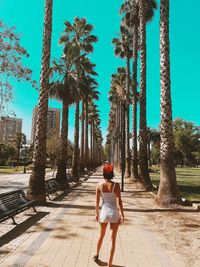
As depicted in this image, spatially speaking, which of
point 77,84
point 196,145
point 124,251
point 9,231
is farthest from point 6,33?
point 196,145

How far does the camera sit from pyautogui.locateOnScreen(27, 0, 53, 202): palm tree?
12.6 metres

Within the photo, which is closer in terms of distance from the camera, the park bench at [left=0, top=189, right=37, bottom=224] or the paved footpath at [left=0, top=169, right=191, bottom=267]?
the paved footpath at [left=0, top=169, right=191, bottom=267]

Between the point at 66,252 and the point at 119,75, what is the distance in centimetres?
3854

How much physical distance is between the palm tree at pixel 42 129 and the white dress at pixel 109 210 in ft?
25.7

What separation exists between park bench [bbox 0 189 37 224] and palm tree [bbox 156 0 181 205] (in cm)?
588

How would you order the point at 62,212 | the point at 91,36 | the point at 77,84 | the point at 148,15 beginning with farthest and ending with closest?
the point at 91,36 → the point at 148,15 → the point at 77,84 → the point at 62,212

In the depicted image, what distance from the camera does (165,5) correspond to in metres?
14.1

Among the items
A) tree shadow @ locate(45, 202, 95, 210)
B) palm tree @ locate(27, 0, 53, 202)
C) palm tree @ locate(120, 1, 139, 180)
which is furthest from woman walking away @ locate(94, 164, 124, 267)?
palm tree @ locate(120, 1, 139, 180)

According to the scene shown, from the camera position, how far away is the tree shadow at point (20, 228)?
279 inches

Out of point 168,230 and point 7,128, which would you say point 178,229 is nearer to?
point 168,230

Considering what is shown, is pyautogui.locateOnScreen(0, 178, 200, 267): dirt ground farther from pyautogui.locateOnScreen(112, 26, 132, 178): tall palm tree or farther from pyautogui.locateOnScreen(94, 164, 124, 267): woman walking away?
pyautogui.locateOnScreen(112, 26, 132, 178): tall palm tree

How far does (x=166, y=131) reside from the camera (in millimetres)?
13258

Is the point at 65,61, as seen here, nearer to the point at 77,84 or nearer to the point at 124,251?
the point at 77,84

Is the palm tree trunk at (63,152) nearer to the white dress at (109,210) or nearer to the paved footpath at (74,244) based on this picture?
the paved footpath at (74,244)
